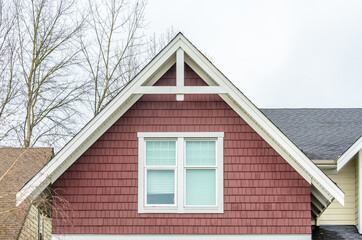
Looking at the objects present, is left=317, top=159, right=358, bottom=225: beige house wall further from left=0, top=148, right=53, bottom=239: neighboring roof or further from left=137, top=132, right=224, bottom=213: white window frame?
left=0, top=148, right=53, bottom=239: neighboring roof

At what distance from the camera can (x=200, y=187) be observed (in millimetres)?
15461

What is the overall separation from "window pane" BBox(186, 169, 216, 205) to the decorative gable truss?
146cm

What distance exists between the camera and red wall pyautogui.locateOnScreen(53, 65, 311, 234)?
50.2ft

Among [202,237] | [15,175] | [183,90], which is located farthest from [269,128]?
[15,175]

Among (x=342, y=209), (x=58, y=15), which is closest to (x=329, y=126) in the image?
(x=342, y=209)

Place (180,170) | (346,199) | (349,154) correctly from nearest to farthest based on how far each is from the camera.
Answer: (180,170)
(349,154)
(346,199)

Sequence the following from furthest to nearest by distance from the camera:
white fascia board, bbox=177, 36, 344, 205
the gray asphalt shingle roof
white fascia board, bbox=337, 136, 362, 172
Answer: the gray asphalt shingle roof, white fascia board, bbox=337, 136, 362, 172, white fascia board, bbox=177, 36, 344, 205

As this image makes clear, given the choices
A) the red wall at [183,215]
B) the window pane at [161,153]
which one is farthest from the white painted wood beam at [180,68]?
the window pane at [161,153]

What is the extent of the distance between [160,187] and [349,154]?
14.0 ft

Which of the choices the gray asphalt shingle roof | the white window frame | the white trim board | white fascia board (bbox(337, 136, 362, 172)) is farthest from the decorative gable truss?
the gray asphalt shingle roof

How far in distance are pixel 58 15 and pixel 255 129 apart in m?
20.9

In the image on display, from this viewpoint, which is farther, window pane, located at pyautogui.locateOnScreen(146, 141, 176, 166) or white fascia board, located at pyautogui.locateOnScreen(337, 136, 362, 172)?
white fascia board, located at pyautogui.locateOnScreen(337, 136, 362, 172)

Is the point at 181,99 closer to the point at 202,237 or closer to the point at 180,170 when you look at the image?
the point at 180,170

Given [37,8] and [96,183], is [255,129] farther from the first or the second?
[37,8]
